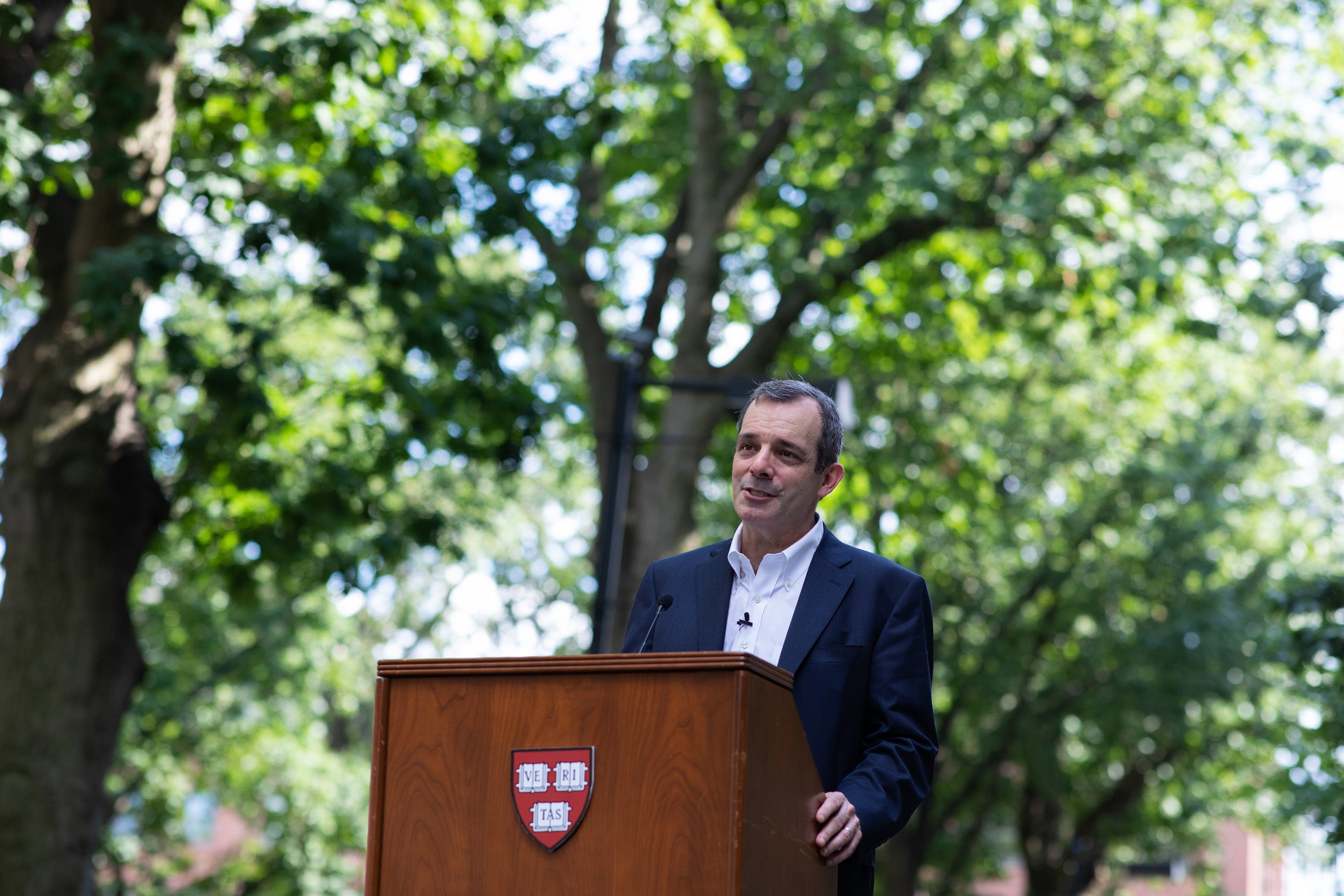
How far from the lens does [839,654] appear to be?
335cm

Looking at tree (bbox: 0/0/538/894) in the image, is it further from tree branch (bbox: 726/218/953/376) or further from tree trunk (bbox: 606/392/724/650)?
tree branch (bbox: 726/218/953/376)

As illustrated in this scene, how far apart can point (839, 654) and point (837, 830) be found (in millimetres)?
461

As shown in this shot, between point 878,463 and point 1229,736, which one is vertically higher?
point 878,463

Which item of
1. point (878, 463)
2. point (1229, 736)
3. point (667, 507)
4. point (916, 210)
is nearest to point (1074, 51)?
point (916, 210)

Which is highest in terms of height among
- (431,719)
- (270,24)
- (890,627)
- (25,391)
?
(270,24)

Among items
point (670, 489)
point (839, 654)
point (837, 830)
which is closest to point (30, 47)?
point (670, 489)

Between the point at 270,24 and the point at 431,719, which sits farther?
the point at 270,24

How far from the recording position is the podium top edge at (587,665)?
2736 millimetres

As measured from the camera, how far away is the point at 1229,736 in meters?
22.2

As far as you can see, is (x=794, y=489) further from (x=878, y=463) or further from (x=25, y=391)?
(x=878, y=463)

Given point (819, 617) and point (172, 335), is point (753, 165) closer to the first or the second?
point (172, 335)

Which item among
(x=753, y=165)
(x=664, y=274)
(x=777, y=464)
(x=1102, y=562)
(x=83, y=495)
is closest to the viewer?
(x=777, y=464)

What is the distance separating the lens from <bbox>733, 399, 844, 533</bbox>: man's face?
3.52 metres

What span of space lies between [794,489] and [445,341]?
8.45 m
